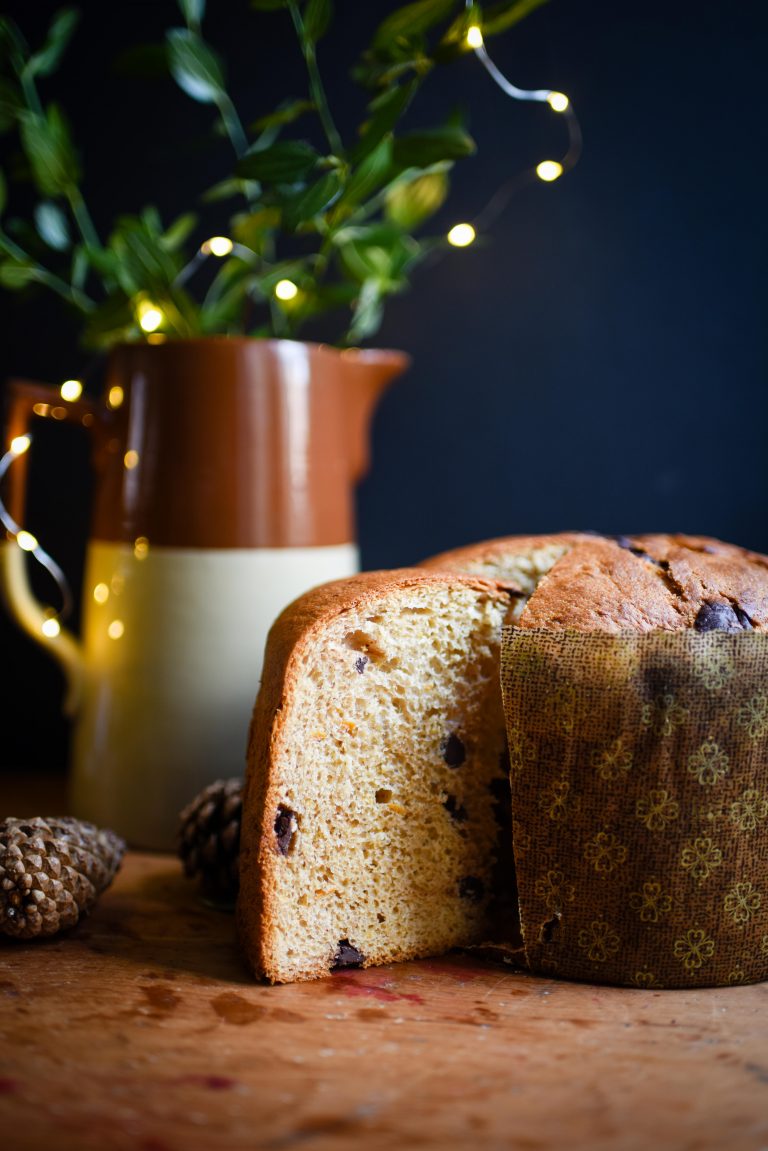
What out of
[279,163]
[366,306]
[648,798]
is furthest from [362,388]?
[648,798]

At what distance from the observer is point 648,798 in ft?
3.26

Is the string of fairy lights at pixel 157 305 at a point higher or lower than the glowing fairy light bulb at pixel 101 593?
higher

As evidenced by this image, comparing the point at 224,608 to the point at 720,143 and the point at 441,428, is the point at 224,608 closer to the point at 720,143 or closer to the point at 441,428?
the point at 441,428

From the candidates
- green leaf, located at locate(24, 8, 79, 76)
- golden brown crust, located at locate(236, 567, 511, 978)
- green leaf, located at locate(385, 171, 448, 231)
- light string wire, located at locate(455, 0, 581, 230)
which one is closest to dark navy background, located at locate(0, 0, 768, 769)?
light string wire, located at locate(455, 0, 581, 230)

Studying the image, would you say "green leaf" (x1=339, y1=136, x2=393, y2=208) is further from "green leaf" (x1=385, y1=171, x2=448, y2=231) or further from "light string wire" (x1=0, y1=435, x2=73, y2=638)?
"light string wire" (x1=0, y1=435, x2=73, y2=638)

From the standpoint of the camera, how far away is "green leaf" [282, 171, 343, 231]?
4.03 feet

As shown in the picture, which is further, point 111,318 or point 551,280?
point 551,280

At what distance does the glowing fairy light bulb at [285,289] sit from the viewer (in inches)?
55.2

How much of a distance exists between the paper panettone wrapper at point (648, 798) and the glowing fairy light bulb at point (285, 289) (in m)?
0.64

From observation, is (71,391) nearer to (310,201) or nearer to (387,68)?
(310,201)

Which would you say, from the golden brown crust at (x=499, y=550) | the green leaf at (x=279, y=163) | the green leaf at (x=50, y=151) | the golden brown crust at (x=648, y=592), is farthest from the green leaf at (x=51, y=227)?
the golden brown crust at (x=648, y=592)

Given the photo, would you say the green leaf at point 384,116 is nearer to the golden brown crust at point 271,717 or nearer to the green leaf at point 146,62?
the green leaf at point 146,62

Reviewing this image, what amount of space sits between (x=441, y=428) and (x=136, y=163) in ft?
2.22

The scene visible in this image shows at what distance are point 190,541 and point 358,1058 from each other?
69 centimetres
